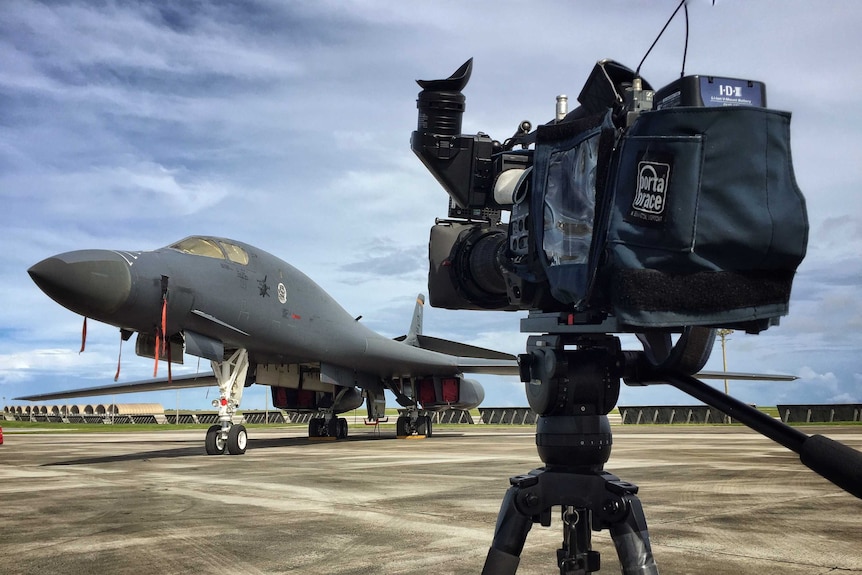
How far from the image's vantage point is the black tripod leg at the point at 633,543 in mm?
2410

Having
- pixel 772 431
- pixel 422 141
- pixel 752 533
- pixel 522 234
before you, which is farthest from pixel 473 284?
pixel 752 533

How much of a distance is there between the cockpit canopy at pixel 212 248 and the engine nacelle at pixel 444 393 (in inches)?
375

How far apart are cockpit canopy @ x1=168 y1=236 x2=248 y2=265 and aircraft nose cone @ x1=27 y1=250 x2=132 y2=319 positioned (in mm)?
2114

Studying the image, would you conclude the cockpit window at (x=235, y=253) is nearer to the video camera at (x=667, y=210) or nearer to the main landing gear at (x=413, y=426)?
the main landing gear at (x=413, y=426)

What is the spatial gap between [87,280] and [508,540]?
883 centimetres

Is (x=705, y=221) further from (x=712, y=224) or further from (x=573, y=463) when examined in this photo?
(x=573, y=463)

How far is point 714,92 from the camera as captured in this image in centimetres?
209

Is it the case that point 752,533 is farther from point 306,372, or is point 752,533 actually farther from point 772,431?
point 306,372

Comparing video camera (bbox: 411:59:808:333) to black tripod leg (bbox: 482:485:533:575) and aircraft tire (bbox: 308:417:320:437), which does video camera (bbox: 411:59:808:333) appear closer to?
black tripod leg (bbox: 482:485:533:575)

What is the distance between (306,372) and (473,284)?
16765 mm

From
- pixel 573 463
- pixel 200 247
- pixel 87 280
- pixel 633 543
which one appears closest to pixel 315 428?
pixel 200 247

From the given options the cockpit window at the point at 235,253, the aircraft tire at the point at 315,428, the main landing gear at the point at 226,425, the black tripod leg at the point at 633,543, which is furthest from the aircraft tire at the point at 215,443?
the black tripod leg at the point at 633,543

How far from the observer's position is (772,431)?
2020mm

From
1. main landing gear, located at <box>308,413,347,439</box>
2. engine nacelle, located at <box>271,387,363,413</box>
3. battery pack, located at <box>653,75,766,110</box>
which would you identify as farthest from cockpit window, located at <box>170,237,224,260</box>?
battery pack, located at <box>653,75,766,110</box>
